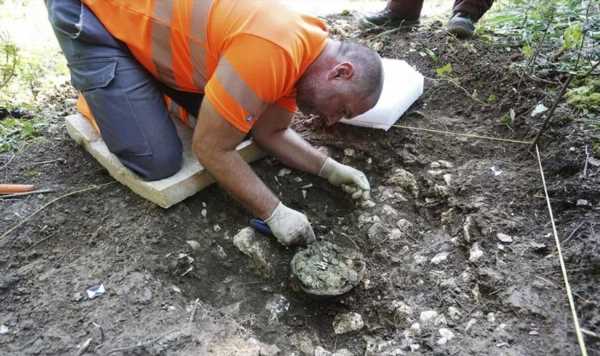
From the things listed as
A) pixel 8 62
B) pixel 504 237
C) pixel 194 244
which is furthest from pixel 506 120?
pixel 8 62

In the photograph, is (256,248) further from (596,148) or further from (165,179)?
(596,148)

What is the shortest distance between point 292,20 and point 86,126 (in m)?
1.38

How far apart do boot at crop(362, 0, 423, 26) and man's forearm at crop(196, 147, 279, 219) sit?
212 centimetres

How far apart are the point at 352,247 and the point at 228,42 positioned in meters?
1.06

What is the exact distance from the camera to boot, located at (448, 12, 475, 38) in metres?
3.12

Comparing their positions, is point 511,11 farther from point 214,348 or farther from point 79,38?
point 214,348

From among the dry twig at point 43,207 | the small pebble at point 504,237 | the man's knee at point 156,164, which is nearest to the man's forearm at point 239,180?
the man's knee at point 156,164

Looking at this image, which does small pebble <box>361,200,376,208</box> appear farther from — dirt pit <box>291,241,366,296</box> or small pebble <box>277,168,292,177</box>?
small pebble <box>277,168,292,177</box>

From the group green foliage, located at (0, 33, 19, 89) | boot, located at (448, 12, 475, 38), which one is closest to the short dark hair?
boot, located at (448, 12, 475, 38)

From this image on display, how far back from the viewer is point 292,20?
1.64 metres

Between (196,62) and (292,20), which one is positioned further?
(196,62)

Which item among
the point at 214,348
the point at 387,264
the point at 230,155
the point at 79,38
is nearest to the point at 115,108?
the point at 79,38

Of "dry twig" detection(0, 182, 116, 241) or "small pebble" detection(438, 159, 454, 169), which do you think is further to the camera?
"small pebble" detection(438, 159, 454, 169)

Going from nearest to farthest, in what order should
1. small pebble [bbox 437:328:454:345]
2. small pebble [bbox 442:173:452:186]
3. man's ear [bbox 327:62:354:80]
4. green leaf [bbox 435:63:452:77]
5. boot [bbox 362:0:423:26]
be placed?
1. small pebble [bbox 437:328:454:345]
2. man's ear [bbox 327:62:354:80]
3. small pebble [bbox 442:173:452:186]
4. green leaf [bbox 435:63:452:77]
5. boot [bbox 362:0:423:26]
